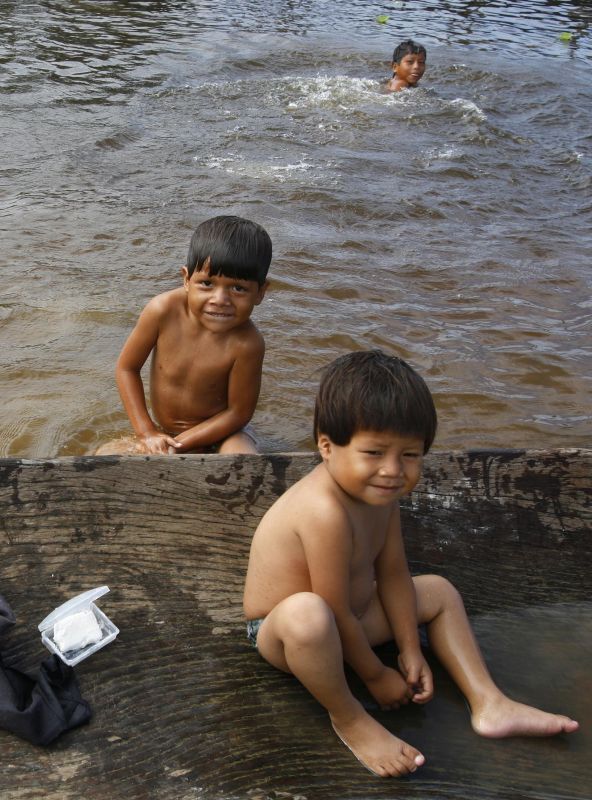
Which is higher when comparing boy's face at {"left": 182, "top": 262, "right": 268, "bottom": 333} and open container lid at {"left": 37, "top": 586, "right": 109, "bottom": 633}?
boy's face at {"left": 182, "top": 262, "right": 268, "bottom": 333}

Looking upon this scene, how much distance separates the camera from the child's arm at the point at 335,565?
6.70ft

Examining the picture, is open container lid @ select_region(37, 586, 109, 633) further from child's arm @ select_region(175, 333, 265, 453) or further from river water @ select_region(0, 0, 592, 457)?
river water @ select_region(0, 0, 592, 457)

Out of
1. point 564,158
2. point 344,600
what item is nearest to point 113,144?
point 564,158

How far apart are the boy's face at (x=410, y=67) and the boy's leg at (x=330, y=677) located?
9.26 metres

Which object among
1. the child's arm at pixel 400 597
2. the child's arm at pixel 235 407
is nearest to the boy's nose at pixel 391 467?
the child's arm at pixel 400 597

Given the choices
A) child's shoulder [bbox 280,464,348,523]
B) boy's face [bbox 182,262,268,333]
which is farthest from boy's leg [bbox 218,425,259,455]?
child's shoulder [bbox 280,464,348,523]

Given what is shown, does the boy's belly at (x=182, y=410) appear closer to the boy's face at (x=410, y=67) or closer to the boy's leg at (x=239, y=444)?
the boy's leg at (x=239, y=444)

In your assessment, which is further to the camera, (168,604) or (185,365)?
(185,365)

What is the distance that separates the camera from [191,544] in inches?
98.3

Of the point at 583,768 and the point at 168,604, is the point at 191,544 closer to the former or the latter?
the point at 168,604

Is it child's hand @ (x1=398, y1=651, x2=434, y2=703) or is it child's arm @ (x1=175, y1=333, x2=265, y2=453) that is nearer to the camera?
child's hand @ (x1=398, y1=651, x2=434, y2=703)

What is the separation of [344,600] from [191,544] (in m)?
0.59

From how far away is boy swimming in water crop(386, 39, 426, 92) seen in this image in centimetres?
1007

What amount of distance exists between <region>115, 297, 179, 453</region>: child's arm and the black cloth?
4.27 feet
